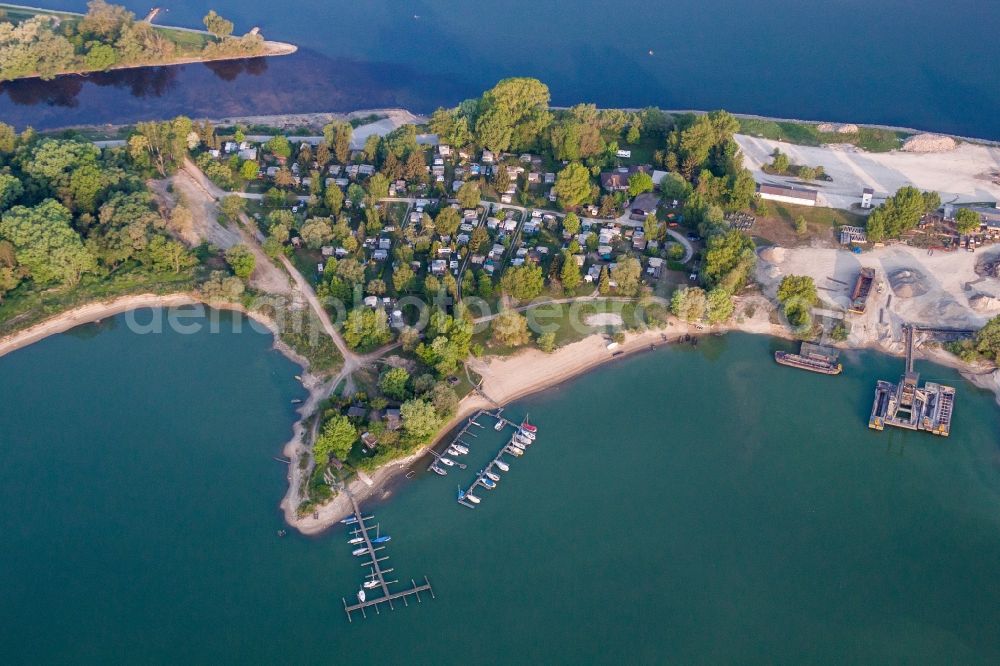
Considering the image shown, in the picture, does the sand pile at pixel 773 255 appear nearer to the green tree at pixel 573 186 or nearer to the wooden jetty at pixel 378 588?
the green tree at pixel 573 186

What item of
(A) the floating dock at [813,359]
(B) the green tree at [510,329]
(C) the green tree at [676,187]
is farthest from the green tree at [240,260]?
(A) the floating dock at [813,359]

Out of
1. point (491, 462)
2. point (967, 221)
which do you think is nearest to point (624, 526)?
point (491, 462)

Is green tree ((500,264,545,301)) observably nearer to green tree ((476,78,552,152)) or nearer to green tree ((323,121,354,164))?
green tree ((476,78,552,152))

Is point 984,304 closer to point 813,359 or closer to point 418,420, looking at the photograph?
point 813,359

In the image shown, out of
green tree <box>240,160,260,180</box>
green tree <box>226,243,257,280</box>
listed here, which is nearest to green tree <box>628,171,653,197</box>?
green tree <box>226,243,257,280</box>

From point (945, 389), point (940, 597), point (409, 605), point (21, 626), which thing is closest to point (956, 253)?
point (945, 389)
